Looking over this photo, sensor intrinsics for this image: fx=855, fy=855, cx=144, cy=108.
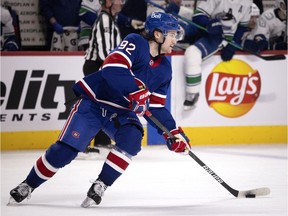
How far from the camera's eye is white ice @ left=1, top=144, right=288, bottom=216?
14.2ft

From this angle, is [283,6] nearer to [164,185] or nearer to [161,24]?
[164,185]

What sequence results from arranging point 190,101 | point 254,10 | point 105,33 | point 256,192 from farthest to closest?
point 254,10, point 190,101, point 105,33, point 256,192

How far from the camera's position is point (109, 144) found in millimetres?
7129

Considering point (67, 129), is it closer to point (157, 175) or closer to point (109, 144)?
point (157, 175)

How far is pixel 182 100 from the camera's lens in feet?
25.6

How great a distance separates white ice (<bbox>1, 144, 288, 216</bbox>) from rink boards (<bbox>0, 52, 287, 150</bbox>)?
32 cm

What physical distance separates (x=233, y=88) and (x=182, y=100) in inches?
20.0

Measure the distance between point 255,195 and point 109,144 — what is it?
2542mm

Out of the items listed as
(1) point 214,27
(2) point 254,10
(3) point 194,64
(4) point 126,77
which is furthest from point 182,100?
(4) point 126,77

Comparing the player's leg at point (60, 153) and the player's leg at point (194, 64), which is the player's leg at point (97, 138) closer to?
the player's leg at point (194, 64)

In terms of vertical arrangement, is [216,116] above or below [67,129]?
below

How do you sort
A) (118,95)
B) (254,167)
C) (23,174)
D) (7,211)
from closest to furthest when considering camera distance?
(7,211) < (118,95) < (23,174) < (254,167)

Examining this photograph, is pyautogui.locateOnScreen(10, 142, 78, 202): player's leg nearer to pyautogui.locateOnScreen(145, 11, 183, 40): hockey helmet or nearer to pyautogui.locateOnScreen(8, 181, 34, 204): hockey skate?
pyautogui.locateOnScreen(8, 181, 34, 204): hockey skate

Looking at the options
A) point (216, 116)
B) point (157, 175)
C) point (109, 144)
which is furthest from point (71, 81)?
point (157, 175)
